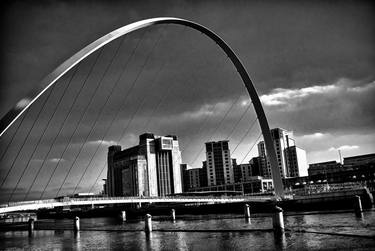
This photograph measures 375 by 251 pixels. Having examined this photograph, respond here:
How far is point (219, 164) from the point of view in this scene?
175625 mm

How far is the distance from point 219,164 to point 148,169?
3555cm

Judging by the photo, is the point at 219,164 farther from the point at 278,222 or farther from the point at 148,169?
the point at 278,222

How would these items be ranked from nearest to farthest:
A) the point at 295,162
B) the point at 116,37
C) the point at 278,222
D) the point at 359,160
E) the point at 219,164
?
the point at 278,222 → the point at 116,37 → the point at 359,160 → the point at 295,162 → the point at 219,164

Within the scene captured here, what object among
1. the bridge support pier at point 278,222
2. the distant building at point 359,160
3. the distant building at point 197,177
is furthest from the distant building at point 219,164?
the bridge support pier at point 278,222

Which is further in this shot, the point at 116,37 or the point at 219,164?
the point at 219,164

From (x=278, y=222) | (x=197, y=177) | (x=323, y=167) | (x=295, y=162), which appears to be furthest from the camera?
(x=197, y=177)

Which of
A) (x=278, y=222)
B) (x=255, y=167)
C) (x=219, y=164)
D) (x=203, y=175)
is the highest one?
(x=219, y=164)

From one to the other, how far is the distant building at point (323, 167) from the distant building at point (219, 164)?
37.5m

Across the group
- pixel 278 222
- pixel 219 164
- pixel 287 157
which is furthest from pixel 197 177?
pixel 278 222

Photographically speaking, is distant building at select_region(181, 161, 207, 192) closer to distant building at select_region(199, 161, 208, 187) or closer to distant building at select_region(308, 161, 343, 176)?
distant building at select_region(199, 161, 208, 187)

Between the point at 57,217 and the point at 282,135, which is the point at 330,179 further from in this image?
the point at 57,217

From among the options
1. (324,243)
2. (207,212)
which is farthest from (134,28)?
(207,212)

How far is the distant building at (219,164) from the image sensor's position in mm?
172250

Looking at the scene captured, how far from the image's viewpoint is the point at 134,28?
28.2 m
